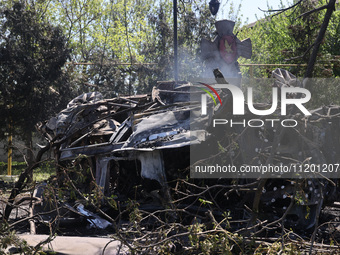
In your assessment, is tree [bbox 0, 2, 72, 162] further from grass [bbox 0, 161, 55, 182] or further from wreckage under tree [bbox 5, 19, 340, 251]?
wreckage under tree [bbox 5, 19, 340, 251]

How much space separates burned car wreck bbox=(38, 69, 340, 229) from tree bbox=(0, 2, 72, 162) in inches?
298

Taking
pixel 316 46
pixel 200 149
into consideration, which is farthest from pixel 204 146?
pixel 316 46

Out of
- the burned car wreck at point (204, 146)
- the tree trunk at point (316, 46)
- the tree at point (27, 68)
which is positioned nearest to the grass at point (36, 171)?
the tree at point (27, 68)

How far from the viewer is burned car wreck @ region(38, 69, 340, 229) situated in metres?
7.26

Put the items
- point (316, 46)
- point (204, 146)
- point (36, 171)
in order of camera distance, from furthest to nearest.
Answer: point (36, 171)
point (204, 146)
point (316, 46)

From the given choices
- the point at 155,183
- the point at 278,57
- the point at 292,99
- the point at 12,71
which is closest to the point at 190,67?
the point at 278,57

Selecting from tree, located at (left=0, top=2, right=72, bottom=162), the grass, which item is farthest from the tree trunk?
tree, located at (left=0, top=2, right=72, bottom=162)

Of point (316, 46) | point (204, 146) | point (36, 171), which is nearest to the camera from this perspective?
point (316, 46)

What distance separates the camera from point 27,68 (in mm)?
16719

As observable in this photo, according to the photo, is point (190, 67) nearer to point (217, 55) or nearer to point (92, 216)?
point (217, 55)

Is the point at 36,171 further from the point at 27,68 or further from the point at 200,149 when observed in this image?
the point at 200,149

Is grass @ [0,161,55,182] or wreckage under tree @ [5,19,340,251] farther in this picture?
grass @ [0,161,55,182]

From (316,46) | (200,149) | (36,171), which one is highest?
(316,46)

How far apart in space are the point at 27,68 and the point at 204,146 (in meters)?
10.6
